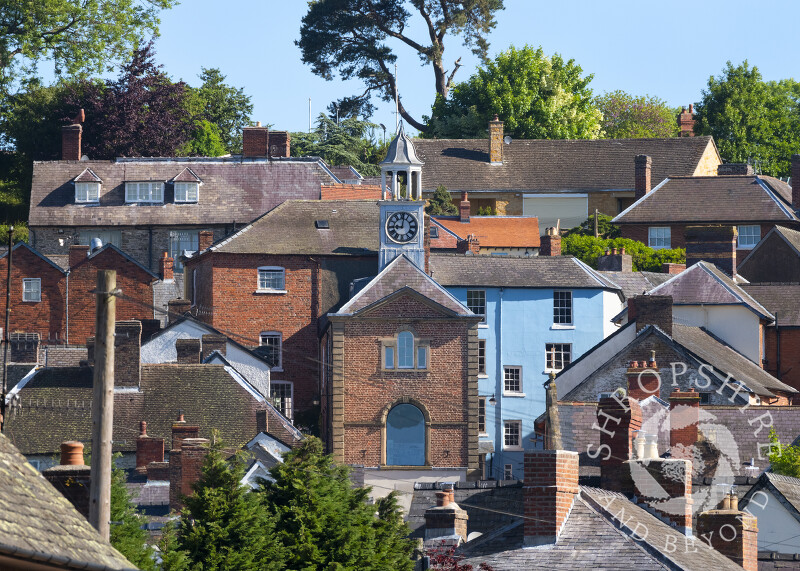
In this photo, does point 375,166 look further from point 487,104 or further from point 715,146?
point 715,146

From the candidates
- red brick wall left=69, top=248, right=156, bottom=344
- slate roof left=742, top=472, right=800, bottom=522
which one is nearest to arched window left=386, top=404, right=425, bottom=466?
red brick wall left=69, top=248, right=156, bottom=344

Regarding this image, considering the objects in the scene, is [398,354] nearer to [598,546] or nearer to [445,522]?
[445,522]

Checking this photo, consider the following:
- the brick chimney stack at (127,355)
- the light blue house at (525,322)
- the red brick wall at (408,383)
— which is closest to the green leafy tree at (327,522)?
the brick chimney stack at (127,355)

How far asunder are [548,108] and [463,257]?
29265mm

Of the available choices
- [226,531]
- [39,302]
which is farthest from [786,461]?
[39,302]

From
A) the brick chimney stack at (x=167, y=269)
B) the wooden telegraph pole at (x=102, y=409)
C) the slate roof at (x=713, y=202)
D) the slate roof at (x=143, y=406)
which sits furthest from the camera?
the slate roof at (x=713, y=202)

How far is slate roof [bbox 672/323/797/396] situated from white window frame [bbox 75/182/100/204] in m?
30.4

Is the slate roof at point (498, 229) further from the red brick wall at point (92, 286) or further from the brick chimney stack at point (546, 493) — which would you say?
the brick chimney stack at point (546, 493)

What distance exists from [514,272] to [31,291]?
19.2 metres

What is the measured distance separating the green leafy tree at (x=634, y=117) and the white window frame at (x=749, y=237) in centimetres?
2502

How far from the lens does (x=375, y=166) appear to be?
300ft

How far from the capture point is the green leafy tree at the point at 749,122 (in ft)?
303

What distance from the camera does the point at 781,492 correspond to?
101ft

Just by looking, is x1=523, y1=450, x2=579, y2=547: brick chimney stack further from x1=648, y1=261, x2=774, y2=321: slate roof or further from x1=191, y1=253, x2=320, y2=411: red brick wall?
x1=191, y1=253, x2=320, y2=411: red brick wall
